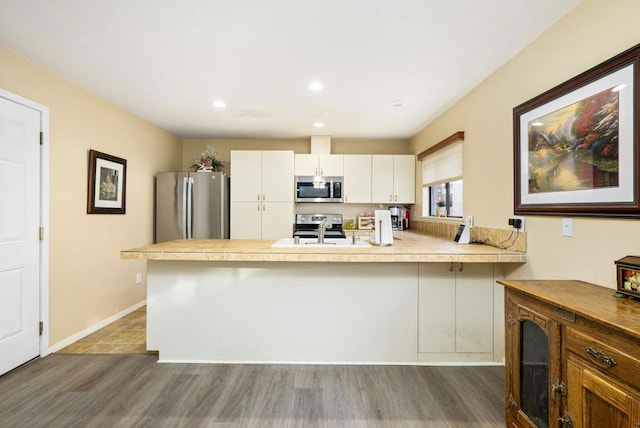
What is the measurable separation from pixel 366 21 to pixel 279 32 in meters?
0.54

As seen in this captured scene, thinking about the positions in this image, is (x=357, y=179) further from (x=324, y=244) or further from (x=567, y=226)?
(x=567, y=226)

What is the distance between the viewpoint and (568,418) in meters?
1.25

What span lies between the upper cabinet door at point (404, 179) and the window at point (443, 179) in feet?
0.96

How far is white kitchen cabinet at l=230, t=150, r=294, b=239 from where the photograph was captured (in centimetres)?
440

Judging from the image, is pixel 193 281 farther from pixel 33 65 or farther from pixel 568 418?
pixel 568 418

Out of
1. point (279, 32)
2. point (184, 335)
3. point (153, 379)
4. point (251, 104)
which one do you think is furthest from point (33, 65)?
point (153, 379)

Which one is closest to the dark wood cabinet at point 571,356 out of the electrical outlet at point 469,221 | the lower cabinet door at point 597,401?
the lower cabinet door at point 597,401

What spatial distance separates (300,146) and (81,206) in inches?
117

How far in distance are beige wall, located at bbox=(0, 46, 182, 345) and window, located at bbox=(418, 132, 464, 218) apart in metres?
3.57

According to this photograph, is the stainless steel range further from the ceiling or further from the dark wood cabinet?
the dark wood cabinet

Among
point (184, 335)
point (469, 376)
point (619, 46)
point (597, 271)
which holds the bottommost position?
point (469, 376)

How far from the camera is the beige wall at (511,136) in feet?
5.01

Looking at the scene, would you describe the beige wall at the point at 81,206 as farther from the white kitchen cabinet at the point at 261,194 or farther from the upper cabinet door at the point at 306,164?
the upper cabinet door at the point at 306,164

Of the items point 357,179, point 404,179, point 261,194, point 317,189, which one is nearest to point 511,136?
point 404,179
